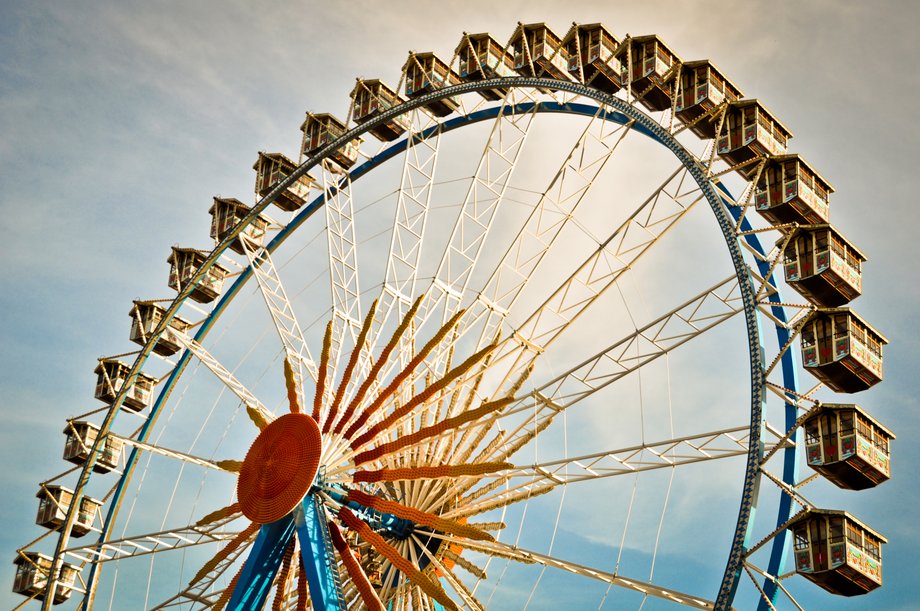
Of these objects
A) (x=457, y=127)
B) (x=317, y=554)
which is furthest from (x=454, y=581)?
(x=457, y=127)

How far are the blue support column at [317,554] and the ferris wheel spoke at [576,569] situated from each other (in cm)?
205

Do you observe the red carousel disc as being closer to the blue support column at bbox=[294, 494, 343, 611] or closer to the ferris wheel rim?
the blue support column at bbox=[294, 494, 343, 611]

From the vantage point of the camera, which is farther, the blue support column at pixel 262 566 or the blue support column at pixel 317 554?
the blue support column at pixel 262 566

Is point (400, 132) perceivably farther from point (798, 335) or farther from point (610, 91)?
point (798, 335)

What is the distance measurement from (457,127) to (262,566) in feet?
30.9

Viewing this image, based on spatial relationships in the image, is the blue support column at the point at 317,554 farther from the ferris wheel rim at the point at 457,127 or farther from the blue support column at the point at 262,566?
the ferris wheel rim at the point at 457,127

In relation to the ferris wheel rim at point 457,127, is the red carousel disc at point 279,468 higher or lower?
lower

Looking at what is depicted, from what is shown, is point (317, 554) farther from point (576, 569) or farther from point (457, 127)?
point (457, 127)

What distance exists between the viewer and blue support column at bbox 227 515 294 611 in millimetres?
17156

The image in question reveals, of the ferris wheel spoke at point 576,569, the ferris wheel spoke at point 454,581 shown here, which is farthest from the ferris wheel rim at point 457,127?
the ferris wheel spoke at point 454,581

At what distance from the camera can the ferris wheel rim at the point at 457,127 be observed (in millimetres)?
14532

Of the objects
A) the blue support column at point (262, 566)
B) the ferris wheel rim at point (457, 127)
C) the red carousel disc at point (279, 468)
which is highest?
the ferris wheel rim at point (457, 127)

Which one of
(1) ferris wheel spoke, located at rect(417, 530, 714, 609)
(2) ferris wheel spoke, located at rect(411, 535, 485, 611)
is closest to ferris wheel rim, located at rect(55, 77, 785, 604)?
(1) ferris wheel spoke, located at rect(417, 530, 714, 609)

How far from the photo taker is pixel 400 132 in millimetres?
23859
